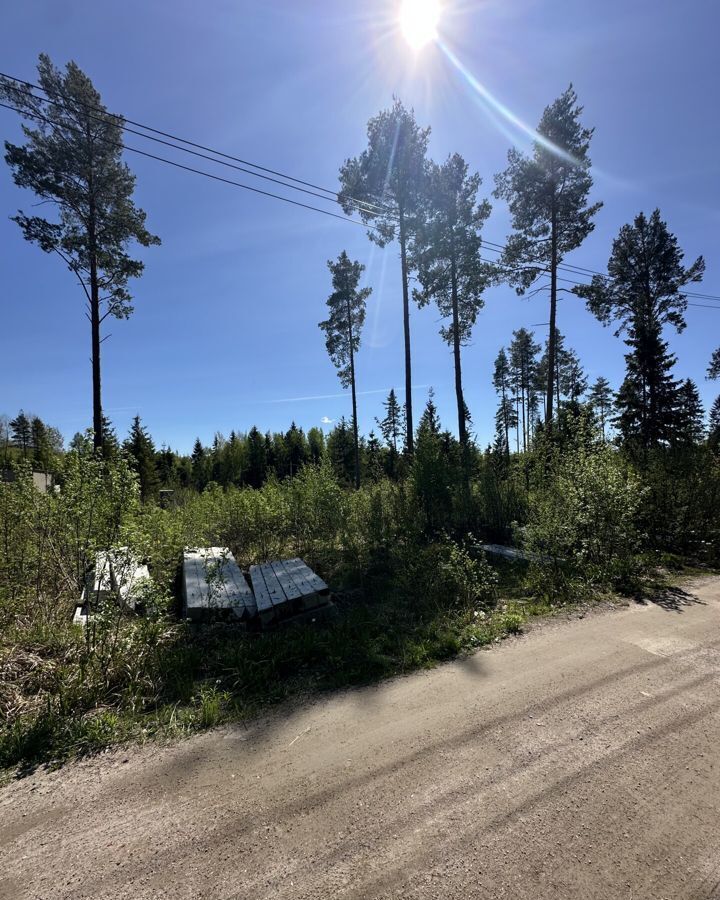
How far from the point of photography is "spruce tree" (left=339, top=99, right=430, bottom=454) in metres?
13.1

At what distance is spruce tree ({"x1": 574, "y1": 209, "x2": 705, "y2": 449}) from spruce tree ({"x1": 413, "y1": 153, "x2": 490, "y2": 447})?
7116mm

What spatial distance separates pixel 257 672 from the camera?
340cm

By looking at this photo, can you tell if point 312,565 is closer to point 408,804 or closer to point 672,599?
point 408,804

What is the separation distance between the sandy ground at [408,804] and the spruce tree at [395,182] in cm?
1002

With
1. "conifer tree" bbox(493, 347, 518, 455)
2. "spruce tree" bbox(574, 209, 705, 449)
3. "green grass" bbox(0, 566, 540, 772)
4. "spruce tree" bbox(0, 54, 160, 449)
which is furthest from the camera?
"conifer tree" bbox(493, 347, 518, 455)

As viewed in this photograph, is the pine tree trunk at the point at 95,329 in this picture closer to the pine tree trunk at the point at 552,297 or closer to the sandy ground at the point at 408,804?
the sandy ground at the point at 408,804

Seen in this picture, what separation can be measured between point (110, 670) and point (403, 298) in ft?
44.8

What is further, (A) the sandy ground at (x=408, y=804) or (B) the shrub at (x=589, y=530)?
(B) the shrub at (x=589, y=530)

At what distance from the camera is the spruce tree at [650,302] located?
18.4m

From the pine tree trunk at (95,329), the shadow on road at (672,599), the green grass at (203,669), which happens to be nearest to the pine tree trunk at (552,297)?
the shadow on road at (672,599)

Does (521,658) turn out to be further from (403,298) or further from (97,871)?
(403,298)

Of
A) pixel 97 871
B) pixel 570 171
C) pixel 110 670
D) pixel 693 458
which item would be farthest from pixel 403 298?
pixel 97 871

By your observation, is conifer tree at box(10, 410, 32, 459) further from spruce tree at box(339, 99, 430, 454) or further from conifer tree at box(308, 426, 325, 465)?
spruce tree at box(339, 99, 430, 454)

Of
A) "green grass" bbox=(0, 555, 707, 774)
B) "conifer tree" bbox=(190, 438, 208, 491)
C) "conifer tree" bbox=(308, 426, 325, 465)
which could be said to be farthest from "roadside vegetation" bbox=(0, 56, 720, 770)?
"conifer tree" bbox=(308, 426, 325, 465)
